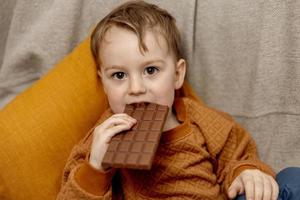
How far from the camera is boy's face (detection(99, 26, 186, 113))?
46.7 inches

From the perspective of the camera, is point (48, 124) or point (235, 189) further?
point (48, 124)

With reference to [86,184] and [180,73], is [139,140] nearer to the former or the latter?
[86,184]

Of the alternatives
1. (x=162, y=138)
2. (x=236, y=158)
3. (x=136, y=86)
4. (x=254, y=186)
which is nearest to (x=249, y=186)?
(x=254, y=186)

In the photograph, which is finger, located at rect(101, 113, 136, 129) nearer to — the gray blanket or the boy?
the boy

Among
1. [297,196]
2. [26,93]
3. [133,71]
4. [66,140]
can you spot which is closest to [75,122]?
[66,140]

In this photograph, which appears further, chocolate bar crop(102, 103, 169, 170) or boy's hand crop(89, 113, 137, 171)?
boy's hand crop(89, 113, 137, 171)

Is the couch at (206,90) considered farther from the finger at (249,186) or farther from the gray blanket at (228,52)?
the finger at (249,186)

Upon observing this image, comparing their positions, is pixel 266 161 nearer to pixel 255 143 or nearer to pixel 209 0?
pixel 255 143

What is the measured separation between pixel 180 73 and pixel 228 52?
188mm

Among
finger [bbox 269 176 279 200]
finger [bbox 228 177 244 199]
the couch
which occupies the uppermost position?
the couch

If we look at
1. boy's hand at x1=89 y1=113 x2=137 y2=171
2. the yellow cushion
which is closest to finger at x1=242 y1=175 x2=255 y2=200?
boy's hand at x1=89 y1=113 x2=137 y2=171

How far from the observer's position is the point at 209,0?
1.42 m

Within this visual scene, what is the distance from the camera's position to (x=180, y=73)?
133 cm

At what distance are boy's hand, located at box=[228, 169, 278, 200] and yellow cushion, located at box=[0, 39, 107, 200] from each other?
0.49 meters
